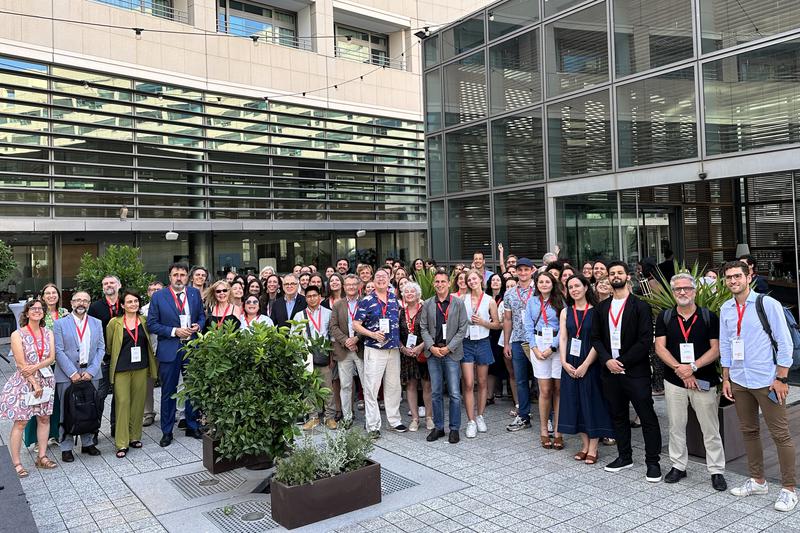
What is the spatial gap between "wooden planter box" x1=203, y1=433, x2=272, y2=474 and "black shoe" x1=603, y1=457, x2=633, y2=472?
11.1ft

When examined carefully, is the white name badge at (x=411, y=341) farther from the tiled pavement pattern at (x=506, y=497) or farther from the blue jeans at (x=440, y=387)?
the tiled pavement pattern at (x=506, y=497)

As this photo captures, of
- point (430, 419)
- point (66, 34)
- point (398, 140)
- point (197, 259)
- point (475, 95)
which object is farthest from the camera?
point (398, 140)

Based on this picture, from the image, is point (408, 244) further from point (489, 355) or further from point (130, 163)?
point (489, 355)

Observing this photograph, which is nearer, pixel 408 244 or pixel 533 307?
pixel 533 307

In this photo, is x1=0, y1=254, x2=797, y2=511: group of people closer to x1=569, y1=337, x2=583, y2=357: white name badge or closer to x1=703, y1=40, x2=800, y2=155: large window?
x1=569, y1=337, x2=583, y2=357: white name badge

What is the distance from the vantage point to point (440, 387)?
7051 mm

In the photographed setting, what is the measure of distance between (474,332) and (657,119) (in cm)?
632

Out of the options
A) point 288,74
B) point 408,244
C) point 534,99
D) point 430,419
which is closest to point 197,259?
point 288,74

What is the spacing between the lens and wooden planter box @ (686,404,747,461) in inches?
234

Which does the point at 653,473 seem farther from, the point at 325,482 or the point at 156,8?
the point at 156,8

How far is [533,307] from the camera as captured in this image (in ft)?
22.3

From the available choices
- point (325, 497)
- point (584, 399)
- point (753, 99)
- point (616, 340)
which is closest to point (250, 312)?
point (325, 497)

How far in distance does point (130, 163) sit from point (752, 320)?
1683cm

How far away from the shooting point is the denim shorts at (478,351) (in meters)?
7.27
